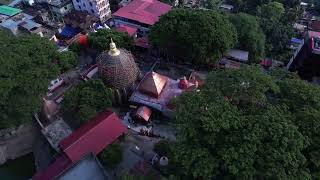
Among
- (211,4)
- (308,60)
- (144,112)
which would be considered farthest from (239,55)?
(144,112)

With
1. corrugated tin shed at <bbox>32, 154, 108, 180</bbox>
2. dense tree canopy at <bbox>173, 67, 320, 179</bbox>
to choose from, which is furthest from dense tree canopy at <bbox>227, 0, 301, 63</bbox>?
corrugated tin shed at <bbox>32, 154, 108, 180</bbox>

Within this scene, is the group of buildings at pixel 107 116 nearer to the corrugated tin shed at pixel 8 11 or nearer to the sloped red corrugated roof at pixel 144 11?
the sloped red corrugated roof at pixel 144 11

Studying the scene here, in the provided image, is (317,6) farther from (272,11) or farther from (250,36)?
(250,36)

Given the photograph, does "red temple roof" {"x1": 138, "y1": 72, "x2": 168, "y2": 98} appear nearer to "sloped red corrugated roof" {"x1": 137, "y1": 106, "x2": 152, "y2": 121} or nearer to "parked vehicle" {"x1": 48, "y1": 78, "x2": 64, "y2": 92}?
"sloped red corrugated roof" {"x1": 137, "y1": 106, "x2": 152, "y2": 121}

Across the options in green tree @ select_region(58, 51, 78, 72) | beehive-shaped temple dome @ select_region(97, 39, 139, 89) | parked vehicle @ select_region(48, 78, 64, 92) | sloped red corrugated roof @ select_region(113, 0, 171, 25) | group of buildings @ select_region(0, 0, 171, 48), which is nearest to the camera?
beehive-shaped temple dome @ select_region(97, 39, 139, 89)

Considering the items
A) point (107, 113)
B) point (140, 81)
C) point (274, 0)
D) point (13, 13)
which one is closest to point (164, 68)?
point (140, 81)

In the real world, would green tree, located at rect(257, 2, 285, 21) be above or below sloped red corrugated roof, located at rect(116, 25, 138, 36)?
above

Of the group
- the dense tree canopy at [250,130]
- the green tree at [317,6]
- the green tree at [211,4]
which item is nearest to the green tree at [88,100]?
the dense tree canopy at [250,130]
